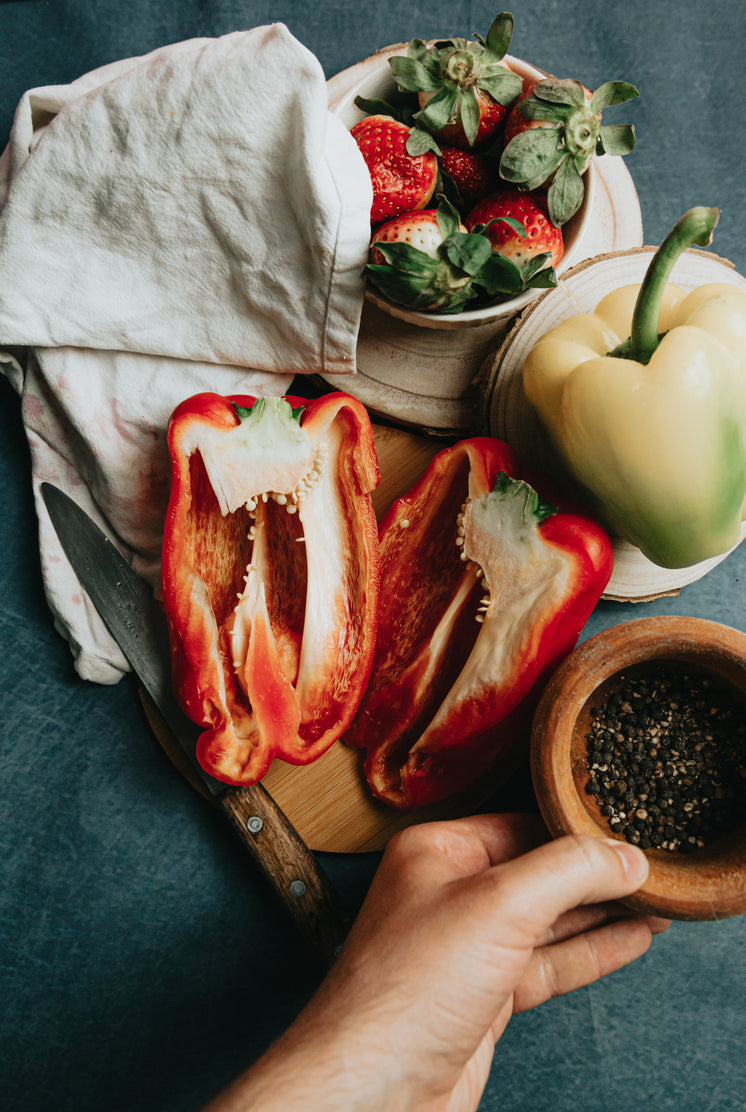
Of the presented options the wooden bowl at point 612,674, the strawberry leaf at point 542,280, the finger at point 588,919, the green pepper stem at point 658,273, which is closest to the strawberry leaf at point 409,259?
the strawberry leaf at point 542,280

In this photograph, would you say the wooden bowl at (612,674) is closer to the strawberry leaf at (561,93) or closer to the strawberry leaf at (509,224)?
the strawberry leaf at (509,224)

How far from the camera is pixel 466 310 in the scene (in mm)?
885

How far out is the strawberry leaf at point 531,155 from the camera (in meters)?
0.81

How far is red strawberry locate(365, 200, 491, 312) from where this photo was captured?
0.80 meters

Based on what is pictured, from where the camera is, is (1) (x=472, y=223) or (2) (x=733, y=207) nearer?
(1) (x=472, y=223)

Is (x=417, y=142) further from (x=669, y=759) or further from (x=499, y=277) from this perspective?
(x=669, y=759)

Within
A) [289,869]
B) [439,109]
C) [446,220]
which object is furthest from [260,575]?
[439,109]

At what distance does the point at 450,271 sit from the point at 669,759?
574 millimetres

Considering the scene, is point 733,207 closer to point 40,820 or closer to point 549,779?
point 549,779

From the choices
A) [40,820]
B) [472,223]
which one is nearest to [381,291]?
[472,223]

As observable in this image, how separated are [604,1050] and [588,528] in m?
0.70

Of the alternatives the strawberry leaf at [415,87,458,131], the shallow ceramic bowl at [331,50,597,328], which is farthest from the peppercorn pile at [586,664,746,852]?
the strawberry leaf at [415,87,458,131]

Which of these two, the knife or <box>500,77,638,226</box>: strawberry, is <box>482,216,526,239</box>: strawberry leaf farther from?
the knife

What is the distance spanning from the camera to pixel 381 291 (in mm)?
867
